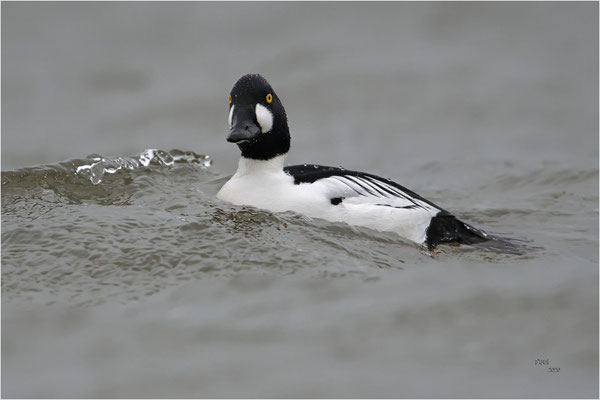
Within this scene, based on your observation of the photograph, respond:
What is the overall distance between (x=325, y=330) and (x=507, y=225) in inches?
154

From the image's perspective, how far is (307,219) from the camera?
752 centimetres

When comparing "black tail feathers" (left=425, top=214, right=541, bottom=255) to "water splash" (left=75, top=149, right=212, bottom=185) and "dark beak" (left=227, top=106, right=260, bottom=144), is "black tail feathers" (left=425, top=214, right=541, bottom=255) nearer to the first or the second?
"dark beak" (left=227, top=106, right=260, bottom=144)

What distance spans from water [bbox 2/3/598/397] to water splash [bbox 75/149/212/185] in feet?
0.10

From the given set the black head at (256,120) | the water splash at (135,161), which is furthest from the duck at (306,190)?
the water splash at (135,161)

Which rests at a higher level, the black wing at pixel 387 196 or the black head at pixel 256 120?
the black head at pixel 256 120

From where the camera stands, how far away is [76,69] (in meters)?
13.3

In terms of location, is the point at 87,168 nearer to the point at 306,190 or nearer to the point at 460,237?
the point at 306,190

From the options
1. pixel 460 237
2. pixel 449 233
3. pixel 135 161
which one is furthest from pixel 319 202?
pixel 135 161

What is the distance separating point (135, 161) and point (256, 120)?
8.16 ft

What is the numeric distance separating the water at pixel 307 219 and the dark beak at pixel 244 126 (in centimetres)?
70

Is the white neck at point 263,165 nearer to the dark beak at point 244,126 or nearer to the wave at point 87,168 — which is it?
the dark beak at point 244,126

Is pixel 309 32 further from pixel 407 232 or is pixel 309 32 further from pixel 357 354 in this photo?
pixel 357 354

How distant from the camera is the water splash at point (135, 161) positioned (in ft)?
30.3

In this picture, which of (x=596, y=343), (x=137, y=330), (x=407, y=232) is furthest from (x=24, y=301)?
(x=596, y=343)
